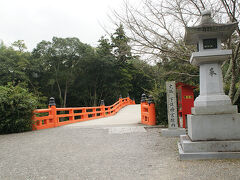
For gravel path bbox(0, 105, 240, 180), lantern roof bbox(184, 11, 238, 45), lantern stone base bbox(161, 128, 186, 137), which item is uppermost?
lantern roof bbox(184, 11, 238, 45)

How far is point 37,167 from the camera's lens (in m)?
3.87

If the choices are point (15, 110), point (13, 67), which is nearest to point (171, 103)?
point (15, 110)

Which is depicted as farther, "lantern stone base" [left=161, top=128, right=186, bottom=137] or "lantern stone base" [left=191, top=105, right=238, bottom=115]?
"lantern stone base" [left=161, top=128, right=186, bottom=137]

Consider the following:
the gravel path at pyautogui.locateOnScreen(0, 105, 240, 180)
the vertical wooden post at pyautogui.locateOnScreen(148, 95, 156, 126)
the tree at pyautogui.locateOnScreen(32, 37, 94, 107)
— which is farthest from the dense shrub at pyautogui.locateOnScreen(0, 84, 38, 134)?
the tree at pyautogui.locateOnScreen(32, 37, 94, 107)

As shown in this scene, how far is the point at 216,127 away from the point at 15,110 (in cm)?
675

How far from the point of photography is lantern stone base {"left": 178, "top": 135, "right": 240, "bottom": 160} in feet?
13.0

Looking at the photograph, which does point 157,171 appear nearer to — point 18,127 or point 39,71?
point 18,127

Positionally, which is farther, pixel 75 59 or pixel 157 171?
pixel 75 59

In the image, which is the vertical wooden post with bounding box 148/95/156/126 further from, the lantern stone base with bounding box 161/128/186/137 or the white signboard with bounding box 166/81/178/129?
the lantern stone base with bounding box 161/128/186/137

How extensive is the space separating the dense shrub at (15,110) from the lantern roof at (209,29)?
633cm

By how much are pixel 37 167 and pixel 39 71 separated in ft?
74.3

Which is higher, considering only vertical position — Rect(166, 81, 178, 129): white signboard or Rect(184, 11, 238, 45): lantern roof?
Rect(184, 11, 238, 45): lantern roof

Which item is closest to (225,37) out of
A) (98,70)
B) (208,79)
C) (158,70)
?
(208,79)

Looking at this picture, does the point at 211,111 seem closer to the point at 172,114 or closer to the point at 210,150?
the point at 210,150
